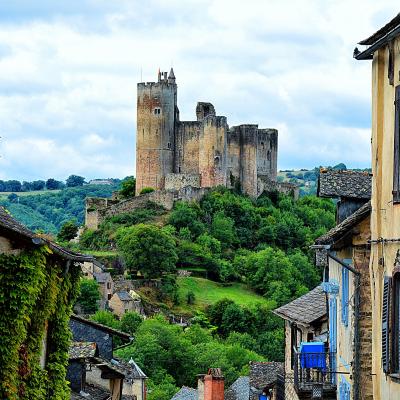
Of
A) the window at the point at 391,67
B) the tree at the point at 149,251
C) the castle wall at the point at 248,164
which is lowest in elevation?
the window at the point at 391,67

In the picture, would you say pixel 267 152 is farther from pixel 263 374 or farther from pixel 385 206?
pixel 385 206

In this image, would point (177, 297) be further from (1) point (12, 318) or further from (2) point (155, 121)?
(1) point (12, 318)

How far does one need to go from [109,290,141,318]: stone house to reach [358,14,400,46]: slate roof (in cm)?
10018

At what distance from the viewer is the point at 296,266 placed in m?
135

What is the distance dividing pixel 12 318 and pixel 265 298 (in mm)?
112272

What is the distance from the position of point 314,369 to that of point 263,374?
2104 centimetres

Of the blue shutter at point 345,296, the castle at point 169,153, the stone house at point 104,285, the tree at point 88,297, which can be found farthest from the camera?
the castle at point 169,153

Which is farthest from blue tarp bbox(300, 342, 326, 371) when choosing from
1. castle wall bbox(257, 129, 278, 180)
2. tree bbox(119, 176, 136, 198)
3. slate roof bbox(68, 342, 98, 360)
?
castle wall bbox(257, 129, 278, 180)

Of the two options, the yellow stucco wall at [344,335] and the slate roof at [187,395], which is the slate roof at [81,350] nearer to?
the yellow stucco wall at [344,335]

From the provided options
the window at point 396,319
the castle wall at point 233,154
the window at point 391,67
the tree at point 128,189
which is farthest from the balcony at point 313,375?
the tree at point 128,189

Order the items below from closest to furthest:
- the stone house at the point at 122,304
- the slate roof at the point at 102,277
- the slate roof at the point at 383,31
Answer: the slate roof at the point at 383,31 < the stone house at the point at 122,304 < the slate roof at the point at 102,277

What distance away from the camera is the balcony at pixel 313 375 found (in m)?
22.8

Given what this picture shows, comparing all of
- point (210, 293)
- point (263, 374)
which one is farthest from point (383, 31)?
point (210, 293)

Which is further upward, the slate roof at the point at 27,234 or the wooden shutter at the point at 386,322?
the slate roof at the point at 27,234
